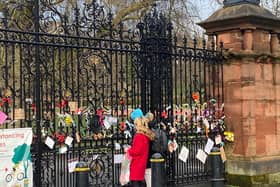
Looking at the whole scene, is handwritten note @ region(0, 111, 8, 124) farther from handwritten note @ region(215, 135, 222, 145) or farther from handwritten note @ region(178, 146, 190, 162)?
handwritten note @ region(215, 135, 222, 145)

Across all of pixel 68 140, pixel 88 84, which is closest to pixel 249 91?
pixel 88 84

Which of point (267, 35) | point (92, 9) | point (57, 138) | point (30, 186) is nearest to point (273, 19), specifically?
point (267, 35)

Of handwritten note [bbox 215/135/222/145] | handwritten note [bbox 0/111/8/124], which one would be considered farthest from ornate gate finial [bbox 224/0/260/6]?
handwritten note [bbox 0/111/8/124]

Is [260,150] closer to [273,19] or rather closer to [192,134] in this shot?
[192,134]

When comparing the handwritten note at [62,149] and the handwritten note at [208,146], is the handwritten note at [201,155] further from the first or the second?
the handwritten note at [62,149]

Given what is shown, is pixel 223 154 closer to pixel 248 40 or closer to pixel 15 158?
pixel 248 40

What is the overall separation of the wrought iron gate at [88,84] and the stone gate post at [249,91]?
1.56 ft

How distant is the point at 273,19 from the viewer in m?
11.2

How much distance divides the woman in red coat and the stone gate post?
107 inches

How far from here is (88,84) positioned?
8930 mm

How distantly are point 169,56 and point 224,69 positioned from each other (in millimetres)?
1680

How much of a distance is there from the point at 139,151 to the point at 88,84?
4.64ft

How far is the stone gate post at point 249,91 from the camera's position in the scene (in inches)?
421

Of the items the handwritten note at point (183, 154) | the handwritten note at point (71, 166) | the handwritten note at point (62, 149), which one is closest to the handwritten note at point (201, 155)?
the handwritten note at point (183, 154)
